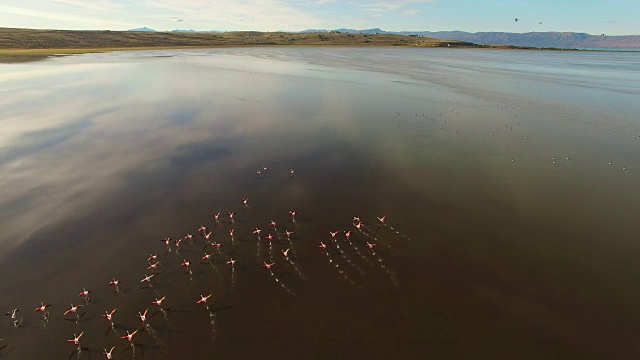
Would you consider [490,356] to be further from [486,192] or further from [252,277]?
[486,192]

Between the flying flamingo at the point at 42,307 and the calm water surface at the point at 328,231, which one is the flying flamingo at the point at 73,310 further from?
the flying flamingo at the point at 42,307

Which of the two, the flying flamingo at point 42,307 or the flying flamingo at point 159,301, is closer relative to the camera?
the flying flamingo at point 42,307

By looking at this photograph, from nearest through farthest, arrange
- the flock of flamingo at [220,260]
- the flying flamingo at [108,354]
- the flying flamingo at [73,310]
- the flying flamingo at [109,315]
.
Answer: the flying flamingo at [108,354] < the flock of flamingo at [220,260] < the flying flamingo at [109,315] < the flying flamingo at [73,310]

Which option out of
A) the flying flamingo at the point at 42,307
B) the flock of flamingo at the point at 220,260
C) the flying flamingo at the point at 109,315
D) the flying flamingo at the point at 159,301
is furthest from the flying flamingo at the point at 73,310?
the flying flamingo at the point at 159,301

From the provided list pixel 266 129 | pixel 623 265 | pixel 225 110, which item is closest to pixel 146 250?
pixel 266 129

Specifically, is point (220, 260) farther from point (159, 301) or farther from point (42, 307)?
point (42, 307)
